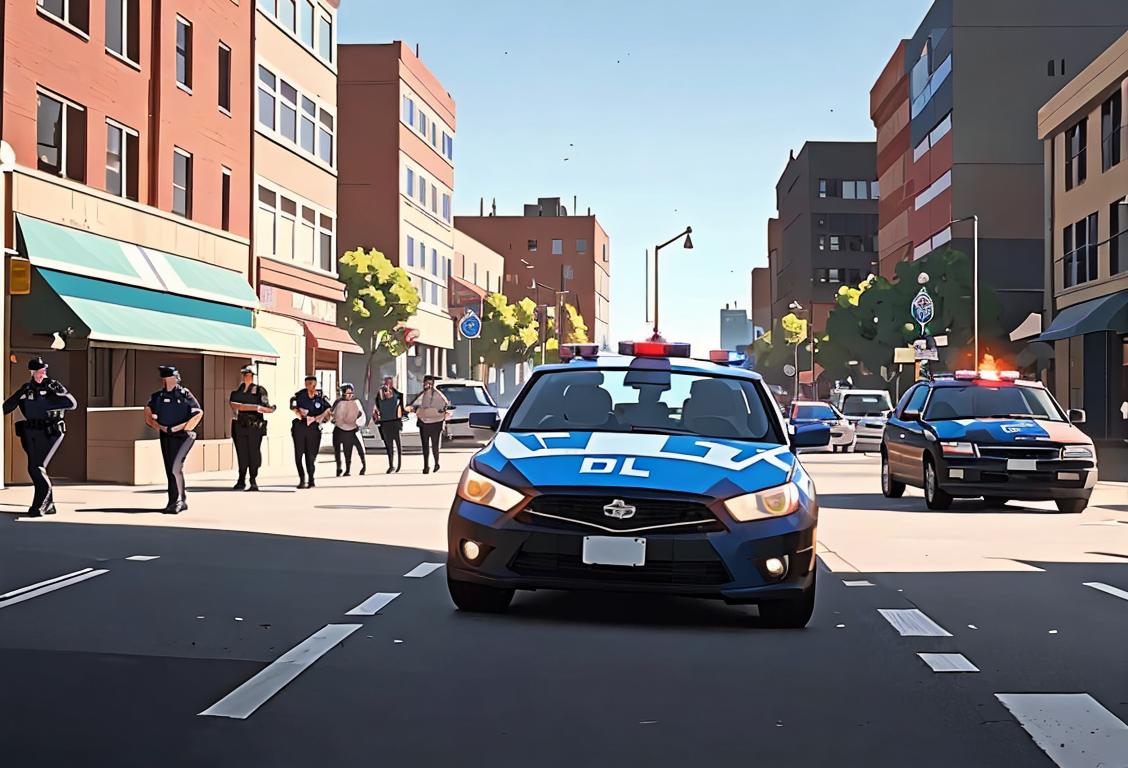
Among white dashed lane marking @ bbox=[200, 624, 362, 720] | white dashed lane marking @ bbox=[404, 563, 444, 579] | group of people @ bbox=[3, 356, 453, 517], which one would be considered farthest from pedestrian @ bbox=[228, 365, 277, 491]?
white dashed lane marking @ bbox=[200, 624, 362, 720]

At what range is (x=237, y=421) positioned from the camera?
891 inches

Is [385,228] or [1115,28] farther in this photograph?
[1115,28]

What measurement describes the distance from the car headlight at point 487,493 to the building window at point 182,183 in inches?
887

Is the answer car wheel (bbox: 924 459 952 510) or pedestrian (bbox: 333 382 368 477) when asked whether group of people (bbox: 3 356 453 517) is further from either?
car wheel (bbox: 924 459 952 510)

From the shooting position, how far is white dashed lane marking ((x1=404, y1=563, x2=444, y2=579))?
443 inches

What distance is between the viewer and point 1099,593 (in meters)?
10.9

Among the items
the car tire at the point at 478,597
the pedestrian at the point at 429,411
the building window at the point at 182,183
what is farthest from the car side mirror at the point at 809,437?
the building window at the point at 182,183

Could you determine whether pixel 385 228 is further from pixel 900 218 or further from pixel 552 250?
pixel 552 250

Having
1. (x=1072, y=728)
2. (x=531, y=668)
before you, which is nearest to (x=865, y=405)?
(x=531, y=668)

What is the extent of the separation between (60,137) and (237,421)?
19.4 feet

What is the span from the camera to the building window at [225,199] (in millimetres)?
32938

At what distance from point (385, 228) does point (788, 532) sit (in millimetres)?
61179

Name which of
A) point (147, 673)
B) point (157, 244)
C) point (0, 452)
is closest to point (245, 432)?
point (0, 452)

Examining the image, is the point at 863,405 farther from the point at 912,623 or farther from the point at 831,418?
the point at 912,623
